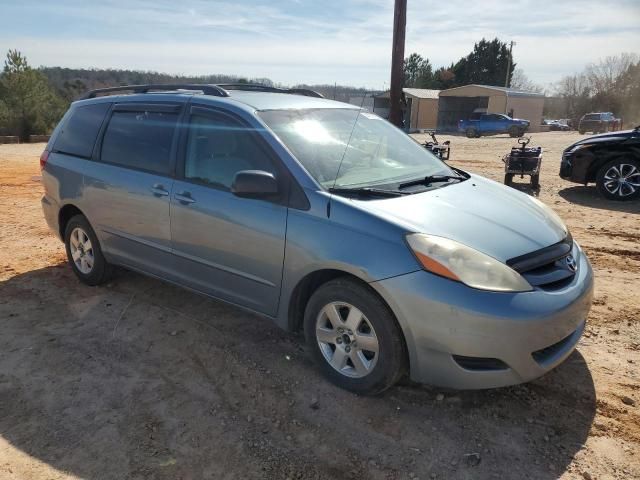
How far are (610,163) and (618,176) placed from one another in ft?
0.98

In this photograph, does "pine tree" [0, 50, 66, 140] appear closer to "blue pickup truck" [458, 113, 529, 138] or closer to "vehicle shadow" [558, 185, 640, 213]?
"vehicle shadow" [558, 185, 640, 213]

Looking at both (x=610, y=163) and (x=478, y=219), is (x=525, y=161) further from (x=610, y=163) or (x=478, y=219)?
(x=478, y=219)

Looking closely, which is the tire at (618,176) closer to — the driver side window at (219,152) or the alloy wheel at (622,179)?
the alloy wheel at (622,179)

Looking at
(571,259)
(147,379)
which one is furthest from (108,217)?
(571,259)

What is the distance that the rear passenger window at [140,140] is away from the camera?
3900 millimetres

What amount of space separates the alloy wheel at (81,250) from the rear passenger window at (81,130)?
76cm

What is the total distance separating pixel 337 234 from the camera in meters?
2.91

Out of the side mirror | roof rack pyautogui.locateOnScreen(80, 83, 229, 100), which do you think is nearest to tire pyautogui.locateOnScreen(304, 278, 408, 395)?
the side mirror

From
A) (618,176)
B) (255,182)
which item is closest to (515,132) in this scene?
(618,176)

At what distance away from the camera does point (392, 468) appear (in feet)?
8.21

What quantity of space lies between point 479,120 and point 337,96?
34444 millimetres

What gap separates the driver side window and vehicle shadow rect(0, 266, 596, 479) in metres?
1.24

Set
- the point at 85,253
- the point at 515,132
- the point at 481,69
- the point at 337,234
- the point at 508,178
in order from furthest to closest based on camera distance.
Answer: the point at 481,69 → the point at 515,132 → the point at 508,178 → the point at 85,253 → the point at 337,234

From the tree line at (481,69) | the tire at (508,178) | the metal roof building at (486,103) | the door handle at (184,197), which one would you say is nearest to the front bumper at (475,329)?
the door handle at (184,197)
